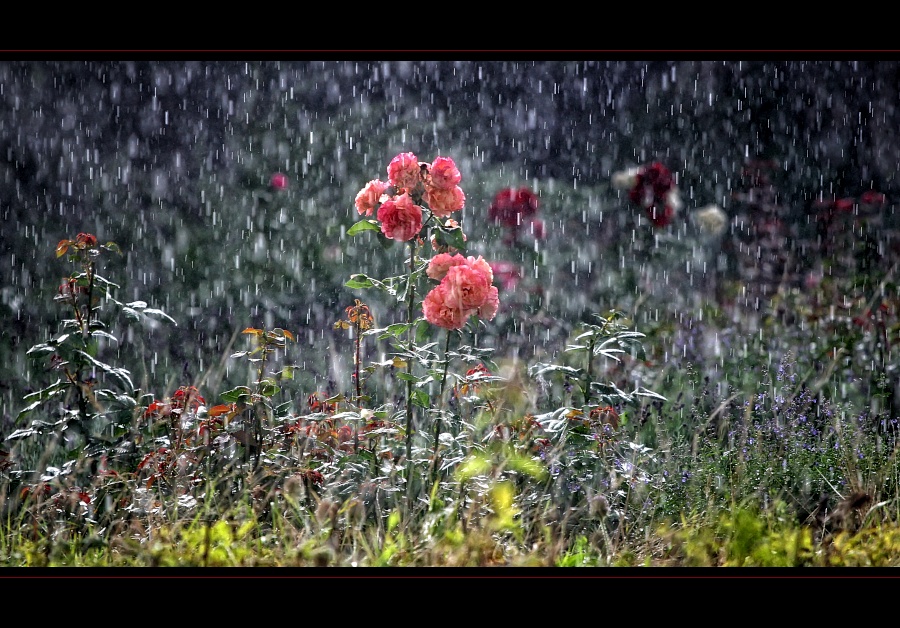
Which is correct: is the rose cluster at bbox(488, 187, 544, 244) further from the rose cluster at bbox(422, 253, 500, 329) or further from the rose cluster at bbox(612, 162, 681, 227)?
the rose cluster at bbox(422, 253, 500, 329)

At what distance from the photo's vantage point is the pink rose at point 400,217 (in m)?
2.18

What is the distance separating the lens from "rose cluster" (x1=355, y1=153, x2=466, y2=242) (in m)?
2.18

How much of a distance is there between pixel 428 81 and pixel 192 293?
2.02 m

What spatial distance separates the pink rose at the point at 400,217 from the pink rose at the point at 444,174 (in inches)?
3.3

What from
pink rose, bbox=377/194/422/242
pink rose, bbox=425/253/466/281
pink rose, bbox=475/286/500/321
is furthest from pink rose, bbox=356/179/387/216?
pink rose, bbox=475/286/500/321

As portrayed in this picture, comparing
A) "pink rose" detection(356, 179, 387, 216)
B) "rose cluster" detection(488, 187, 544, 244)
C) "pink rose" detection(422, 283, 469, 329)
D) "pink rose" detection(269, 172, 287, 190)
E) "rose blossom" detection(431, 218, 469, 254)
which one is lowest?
"pink rose" detection(422, 283, 469, 329)

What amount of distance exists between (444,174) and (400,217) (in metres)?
0.16

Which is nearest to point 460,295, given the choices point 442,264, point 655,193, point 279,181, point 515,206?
point 442,264

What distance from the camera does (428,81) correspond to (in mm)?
5199

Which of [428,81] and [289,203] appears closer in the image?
[289,203]

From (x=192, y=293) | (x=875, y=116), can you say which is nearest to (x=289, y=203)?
(x=192, y=293)

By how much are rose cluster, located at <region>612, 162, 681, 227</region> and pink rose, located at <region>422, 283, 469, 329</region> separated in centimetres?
221

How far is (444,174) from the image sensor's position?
218 centimetres
